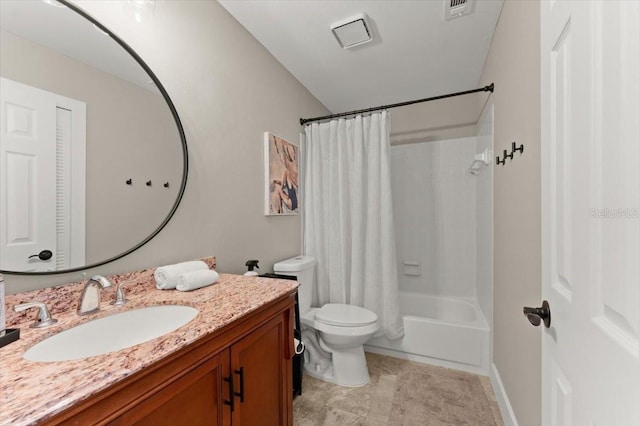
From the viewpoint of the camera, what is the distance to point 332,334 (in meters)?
1.87

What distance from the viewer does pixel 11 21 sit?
83cm

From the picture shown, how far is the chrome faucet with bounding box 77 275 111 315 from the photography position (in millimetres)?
869

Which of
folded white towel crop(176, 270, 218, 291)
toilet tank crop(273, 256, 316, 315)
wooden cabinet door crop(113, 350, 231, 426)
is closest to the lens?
wooden cabinet door crop(113, 350, 231, 426)

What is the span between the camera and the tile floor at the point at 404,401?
62.1 inches

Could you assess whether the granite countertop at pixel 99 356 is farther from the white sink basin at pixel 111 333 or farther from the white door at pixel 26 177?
the white door at pixel 26 177

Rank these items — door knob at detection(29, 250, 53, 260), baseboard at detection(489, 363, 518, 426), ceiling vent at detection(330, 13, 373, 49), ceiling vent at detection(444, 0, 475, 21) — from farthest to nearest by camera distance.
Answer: ceiling vent at detection(330, 13, 373, 49) → ceiling vent at detection(444, 0, 475, 21) → baseboard at detection(489, 363, 518, 426) → door knob at detection(29, 250, 53, 260)

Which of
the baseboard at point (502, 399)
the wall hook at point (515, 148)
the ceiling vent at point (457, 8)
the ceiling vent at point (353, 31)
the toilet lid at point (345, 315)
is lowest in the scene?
the baseboard at point (502, 399)

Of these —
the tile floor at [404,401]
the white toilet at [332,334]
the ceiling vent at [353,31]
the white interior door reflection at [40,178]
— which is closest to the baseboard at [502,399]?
the tile floor at [404,401]

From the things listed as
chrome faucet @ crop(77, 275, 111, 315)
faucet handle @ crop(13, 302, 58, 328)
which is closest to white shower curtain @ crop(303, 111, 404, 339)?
chrome faucet @ crop(77, 275, 111, 315)

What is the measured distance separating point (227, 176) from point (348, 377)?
160 cm

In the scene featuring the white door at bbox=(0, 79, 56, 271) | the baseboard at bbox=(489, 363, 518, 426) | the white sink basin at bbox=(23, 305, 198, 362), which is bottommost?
the baseboard at bbox=(489, 363, 518, 426)

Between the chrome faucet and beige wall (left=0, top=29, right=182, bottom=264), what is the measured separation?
0.44 ft

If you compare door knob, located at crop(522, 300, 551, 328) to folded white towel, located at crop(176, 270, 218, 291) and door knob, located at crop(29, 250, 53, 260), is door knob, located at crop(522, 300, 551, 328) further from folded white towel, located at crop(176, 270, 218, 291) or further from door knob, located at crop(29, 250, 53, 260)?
door knob, located at crop(29, 250, 53, 260)

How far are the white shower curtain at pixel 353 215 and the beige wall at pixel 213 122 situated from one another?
404 mm
